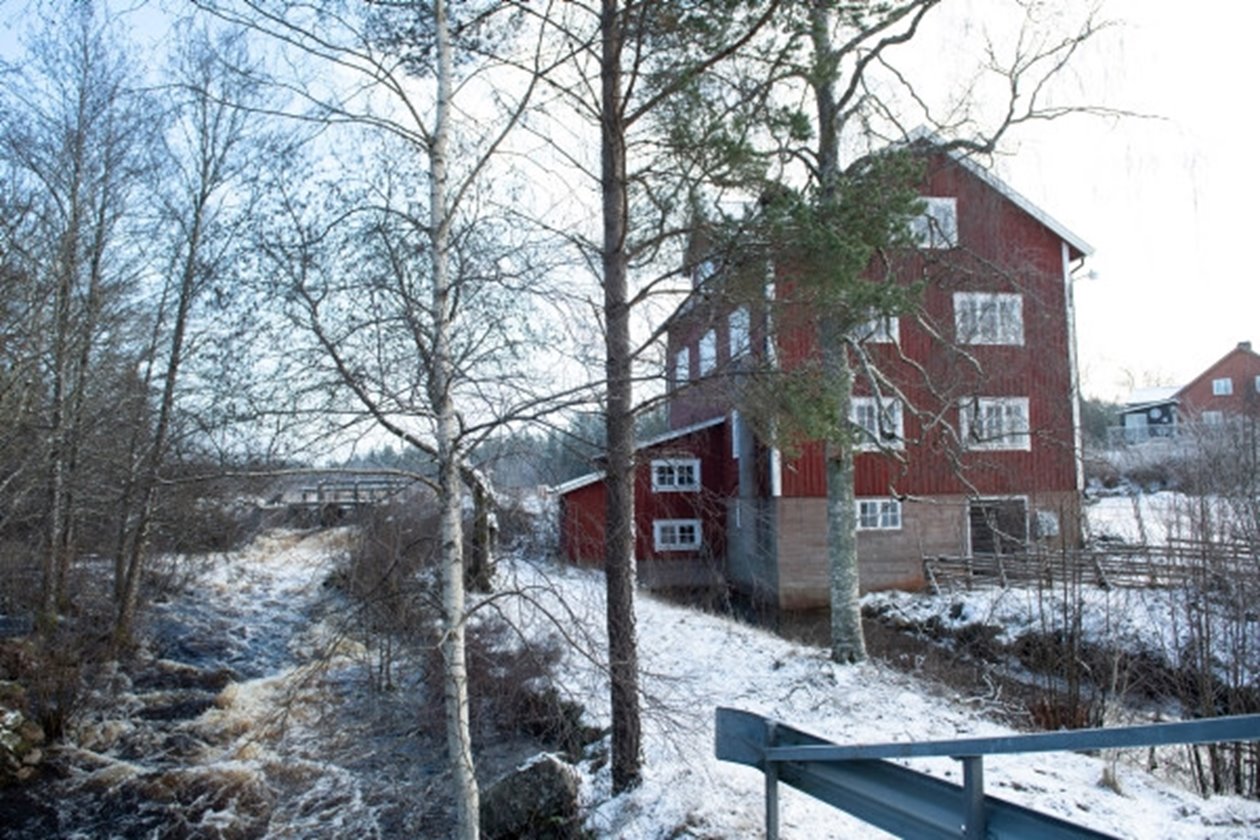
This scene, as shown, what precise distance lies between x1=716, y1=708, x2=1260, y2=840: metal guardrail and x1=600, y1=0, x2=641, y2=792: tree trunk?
9.46ft

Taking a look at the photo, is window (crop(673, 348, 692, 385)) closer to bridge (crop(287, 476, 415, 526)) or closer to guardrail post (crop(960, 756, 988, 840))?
bridge (crop(287, 476, 415, 526))

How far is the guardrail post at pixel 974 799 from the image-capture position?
2738 mm

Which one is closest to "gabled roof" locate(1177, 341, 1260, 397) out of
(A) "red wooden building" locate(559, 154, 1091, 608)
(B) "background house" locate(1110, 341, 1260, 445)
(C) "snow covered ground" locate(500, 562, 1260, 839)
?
(B) "background house" locate(1110, 341, 1260, 445)

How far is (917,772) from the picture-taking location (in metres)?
3.12

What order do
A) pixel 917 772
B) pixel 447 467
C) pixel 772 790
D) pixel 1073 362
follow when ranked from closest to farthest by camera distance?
1. pixel 917 772
2. pixel 772 790
3. pixel 447 467
4. pixel 1073 362

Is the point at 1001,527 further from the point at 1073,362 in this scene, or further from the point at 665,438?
the point at 665,438

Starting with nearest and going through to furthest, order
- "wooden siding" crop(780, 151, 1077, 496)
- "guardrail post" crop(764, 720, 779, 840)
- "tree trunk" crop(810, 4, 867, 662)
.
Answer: "guardrail post" crop(764, 720, 779, 840) → "tree trunk" crop(810, 4, 867, 662) → "wooden siding" crop(780, 151, 1077, 496)

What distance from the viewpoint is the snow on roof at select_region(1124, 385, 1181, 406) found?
55772 millimetres

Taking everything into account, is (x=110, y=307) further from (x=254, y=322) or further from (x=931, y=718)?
(x=931, y=718)

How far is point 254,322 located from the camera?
5.23 m

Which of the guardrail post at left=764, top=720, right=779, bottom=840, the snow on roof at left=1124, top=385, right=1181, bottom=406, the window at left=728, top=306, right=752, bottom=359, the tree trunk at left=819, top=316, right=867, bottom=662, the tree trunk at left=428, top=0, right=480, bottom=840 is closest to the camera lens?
the guardrail post at left=764, top=720, right=779, bottom=840

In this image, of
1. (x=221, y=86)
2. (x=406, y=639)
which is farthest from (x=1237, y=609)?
(x=221, y=86)

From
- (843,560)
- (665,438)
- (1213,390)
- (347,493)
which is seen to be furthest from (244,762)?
(1213,390)

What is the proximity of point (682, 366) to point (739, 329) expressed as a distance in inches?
24.4
